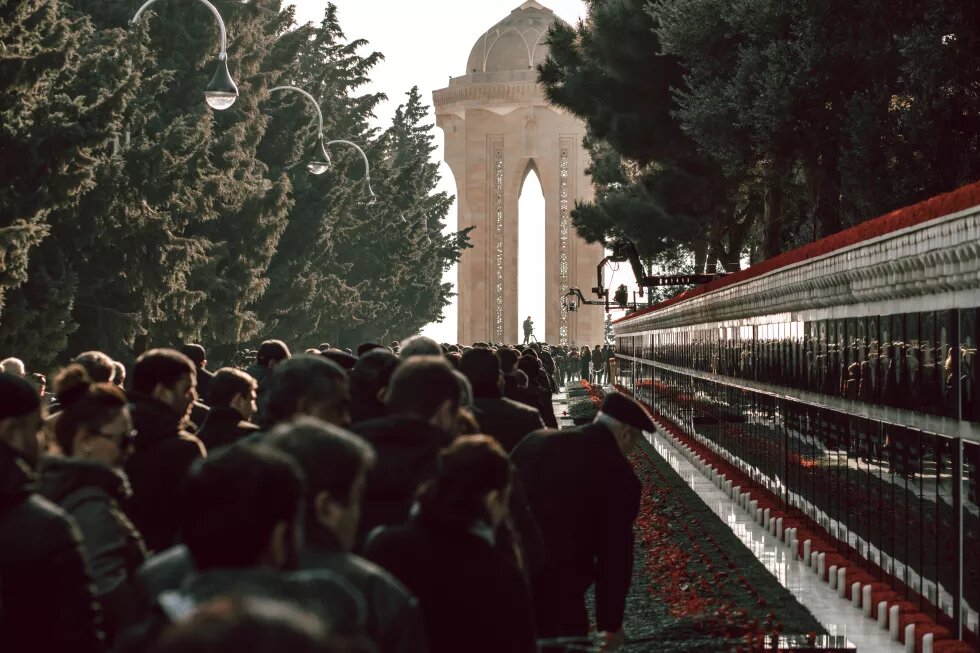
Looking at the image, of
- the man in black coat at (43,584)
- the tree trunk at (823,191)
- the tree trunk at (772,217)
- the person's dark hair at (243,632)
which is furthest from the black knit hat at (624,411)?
the tree trunk at (772,217)

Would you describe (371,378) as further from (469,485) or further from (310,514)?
(310,514)

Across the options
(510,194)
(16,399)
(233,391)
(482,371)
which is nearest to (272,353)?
(482,371)

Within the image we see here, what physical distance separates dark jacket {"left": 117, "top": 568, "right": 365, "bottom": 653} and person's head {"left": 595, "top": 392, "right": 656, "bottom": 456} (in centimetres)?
348

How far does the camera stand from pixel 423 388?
500cm

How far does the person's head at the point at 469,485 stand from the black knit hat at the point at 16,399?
1.48 meters

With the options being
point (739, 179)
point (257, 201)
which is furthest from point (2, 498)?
point (257, 201)

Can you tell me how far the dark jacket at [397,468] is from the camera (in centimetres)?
493

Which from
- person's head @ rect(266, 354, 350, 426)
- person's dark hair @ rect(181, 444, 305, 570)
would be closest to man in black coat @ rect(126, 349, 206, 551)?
person's head @ rect(266, 354, 350, 426)

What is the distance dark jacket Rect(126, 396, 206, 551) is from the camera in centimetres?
595

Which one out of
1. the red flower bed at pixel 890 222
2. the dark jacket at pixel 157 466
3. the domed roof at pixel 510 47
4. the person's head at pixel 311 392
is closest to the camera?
the person's head at pixel 311 392

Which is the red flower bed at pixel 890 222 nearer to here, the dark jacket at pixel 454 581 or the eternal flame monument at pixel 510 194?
the dark jacket at pixel 454 581

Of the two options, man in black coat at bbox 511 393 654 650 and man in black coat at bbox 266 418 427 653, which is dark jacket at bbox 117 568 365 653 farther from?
man in black coat at bbox 511 393 654 650

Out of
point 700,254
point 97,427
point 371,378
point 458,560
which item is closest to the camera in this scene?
point 458,560

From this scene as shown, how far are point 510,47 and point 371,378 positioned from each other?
112761 millimetres
